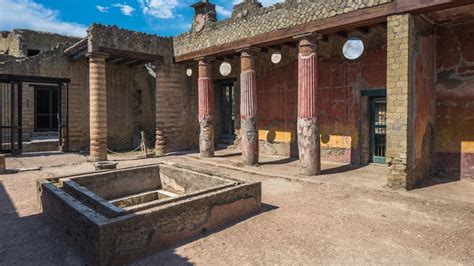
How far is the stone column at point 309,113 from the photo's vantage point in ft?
27.3

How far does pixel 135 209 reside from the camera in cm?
380

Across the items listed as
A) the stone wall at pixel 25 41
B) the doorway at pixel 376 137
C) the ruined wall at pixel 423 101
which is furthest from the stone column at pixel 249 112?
the stone wall at pixel 25 41

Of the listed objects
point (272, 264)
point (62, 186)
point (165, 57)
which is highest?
point (165, 57)

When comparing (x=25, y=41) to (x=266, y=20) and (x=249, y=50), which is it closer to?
(x=249, y=50)

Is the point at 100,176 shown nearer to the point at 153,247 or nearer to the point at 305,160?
→ the point at 153,247

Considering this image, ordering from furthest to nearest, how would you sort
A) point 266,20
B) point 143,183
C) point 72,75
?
point 72,75, point 266,20, point 143,183

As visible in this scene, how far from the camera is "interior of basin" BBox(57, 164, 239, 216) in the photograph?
5.78 metres

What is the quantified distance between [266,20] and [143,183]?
5893 millimetres

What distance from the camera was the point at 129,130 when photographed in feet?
49.1

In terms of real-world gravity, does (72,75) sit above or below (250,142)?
above

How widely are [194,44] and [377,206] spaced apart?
8920mm

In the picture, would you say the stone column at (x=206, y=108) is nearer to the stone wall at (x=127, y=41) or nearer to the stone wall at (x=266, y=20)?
the stone wall at (x=266, y=20)

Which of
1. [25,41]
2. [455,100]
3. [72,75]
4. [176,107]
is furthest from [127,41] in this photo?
[455,100]

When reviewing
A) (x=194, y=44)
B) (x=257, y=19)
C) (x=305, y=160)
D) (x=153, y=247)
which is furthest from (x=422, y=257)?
(x=194, y=44)
